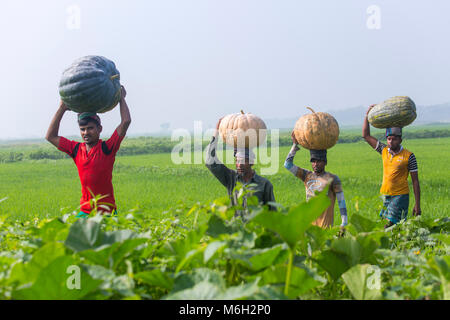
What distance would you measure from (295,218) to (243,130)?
132 inches

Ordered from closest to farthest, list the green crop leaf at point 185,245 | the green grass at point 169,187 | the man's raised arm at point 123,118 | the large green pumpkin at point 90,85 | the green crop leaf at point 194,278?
the green crop leaf at point 194,278
the green crop leaf at point 185,245
the large green pumpkin at point 90,85
the man's raised arm at point 123,118
the green grass at point 169,187

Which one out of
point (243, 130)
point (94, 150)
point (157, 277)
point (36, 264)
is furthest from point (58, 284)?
point (94, 150)

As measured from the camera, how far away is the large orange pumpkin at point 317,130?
480 cm

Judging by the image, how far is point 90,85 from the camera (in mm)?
4359

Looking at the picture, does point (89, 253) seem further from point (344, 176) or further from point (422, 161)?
point (422, 161)

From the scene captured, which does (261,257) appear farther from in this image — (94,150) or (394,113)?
(394,113)

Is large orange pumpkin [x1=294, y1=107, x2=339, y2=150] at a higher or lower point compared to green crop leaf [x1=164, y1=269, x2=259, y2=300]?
higher

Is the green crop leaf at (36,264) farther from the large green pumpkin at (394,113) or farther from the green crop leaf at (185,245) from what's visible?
the large green pumpkin at (394,113)

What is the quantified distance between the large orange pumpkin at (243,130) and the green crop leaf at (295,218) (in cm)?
329

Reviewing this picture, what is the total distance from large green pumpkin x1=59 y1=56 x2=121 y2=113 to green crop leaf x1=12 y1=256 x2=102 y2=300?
141 inches

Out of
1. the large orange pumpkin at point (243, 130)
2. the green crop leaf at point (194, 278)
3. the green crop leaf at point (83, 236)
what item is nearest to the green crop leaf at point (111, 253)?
the green crop leaf at point (83, 236)

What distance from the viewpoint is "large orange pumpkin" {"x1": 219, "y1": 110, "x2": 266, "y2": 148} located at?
14.5 ft

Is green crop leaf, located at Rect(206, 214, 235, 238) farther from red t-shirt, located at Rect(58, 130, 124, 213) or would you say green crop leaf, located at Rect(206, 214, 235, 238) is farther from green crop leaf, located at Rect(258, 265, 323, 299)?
red t-shirt, located at Rect(58, 130, 124, 213)

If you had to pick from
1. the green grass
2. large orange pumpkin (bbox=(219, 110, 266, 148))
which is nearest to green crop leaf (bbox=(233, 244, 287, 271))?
large orange pumpkin (bbox=(219, 110, 266, 148))
